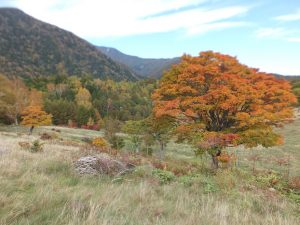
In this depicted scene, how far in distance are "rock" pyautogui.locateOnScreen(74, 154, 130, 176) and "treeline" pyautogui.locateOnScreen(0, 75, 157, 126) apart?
2795 inches

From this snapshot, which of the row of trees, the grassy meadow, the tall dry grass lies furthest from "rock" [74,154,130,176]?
the row of trees

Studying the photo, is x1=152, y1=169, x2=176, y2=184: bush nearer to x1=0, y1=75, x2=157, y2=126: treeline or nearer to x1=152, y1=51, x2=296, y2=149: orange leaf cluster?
x1=152, y1=51, x2=296, y2=149: orange leaf cluster

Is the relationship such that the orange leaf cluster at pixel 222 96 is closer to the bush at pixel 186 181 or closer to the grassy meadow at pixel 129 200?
the grassy meadow at pixel 129 200

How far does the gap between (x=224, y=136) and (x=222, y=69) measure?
4.90 meters

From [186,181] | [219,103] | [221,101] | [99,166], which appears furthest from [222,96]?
[99,166]

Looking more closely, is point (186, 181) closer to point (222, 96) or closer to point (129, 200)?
point (129, 200)

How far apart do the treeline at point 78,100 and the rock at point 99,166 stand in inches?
2795

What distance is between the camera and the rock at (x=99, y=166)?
862 cm

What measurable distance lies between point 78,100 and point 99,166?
140m

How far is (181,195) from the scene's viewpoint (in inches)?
270

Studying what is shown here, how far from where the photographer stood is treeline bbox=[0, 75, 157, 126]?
283 ft

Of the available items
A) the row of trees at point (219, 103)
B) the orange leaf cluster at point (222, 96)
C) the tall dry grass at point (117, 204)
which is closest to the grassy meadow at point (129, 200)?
the tall dry grass at point (117, 204)

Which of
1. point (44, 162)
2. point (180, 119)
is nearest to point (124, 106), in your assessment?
point (180, 119)

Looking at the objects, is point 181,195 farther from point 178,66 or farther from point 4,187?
point 178,66
